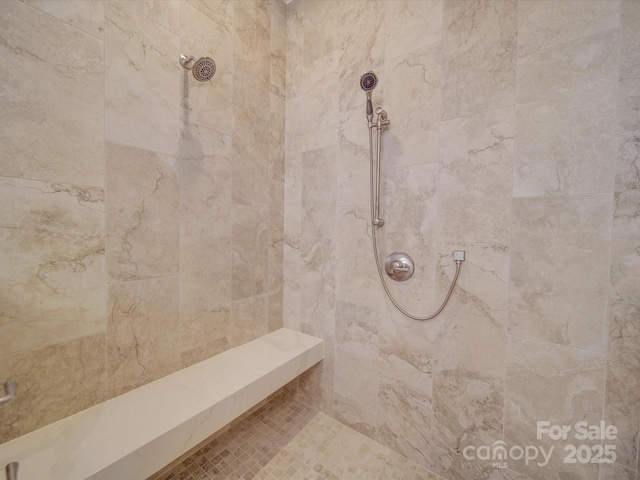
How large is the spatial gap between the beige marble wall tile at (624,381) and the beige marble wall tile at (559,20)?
3.09 ft

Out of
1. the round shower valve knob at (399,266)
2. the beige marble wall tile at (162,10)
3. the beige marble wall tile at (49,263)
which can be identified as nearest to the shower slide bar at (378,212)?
the round shower valve knob at (399,266)

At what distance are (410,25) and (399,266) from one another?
3.78 ft

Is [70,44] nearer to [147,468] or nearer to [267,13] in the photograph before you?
[267,13]

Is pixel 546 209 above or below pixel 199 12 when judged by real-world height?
below

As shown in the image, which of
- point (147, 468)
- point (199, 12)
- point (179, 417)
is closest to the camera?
point (147, 468)

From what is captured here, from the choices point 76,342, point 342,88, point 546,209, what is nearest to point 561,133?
point 546,209

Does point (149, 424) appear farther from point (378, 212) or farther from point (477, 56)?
Answer: point (477, 56)

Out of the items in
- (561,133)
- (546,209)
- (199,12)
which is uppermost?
(199,12)

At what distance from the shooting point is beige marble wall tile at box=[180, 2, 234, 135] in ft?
3.79

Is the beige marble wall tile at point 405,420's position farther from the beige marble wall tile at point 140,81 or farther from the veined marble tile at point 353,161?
the beige marble wall tile at point 140,81

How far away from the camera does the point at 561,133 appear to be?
0.90 metres

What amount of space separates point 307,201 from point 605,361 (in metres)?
1.43

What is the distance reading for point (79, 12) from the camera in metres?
0.87

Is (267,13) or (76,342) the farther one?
(267,13)
